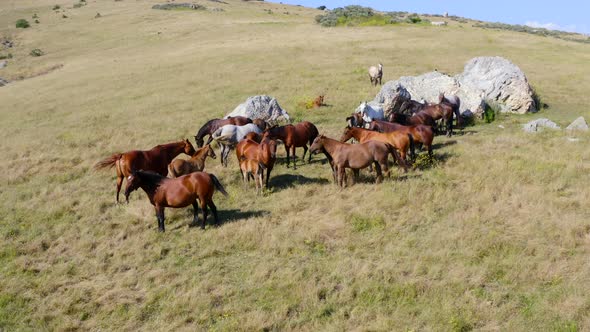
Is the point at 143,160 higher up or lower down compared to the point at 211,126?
higher up

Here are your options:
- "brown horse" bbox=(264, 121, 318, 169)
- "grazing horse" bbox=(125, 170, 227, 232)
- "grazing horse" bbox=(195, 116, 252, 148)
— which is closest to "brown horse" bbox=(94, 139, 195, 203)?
"grazing horse" bbox=(125, 170, 227, 232)

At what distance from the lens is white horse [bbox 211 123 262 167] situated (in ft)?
52.7

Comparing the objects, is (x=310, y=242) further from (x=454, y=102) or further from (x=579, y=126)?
(x=579, y=126)

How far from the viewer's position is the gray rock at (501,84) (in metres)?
22.6

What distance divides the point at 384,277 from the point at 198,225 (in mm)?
4887

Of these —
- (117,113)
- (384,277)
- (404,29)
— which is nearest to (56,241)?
(384,277)

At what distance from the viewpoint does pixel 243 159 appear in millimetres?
13672

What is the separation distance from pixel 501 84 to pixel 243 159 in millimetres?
16018

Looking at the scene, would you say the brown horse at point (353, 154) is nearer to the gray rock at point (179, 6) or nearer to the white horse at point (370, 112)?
the white horse at point (370, 112)

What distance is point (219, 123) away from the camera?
18062 millimetres

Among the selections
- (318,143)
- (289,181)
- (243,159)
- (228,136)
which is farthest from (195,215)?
(228,136)

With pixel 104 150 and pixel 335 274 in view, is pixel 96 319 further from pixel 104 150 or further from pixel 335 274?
pixel 104 150

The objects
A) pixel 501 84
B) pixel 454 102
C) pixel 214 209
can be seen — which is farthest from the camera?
pixel 501 84

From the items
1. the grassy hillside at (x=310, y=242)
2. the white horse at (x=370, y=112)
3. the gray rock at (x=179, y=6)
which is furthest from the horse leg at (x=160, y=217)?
the gray rock at (x=179, y=6)
